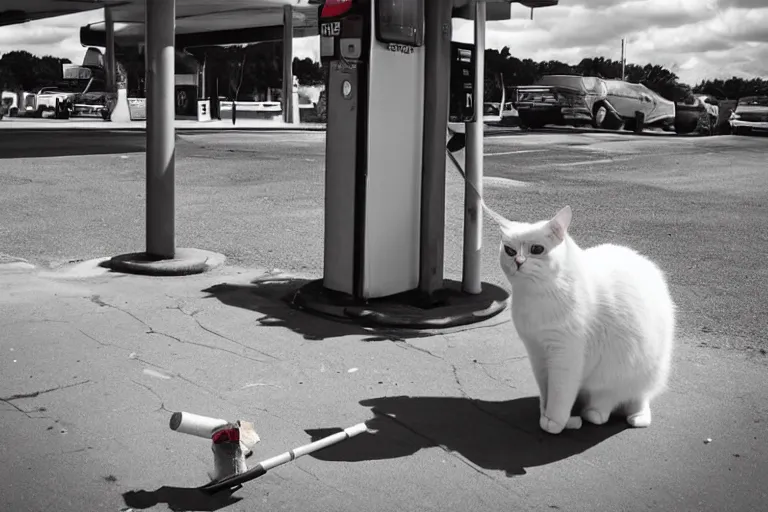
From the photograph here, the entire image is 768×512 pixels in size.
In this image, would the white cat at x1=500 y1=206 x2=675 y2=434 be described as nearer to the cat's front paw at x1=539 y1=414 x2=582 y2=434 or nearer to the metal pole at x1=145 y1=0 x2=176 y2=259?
the cat's front paw at x1=539 y1=414 x2=582 y2=434

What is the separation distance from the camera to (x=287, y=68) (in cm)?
3234

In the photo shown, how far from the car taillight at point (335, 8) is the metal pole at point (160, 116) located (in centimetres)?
175

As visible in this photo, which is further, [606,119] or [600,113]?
[606,119]

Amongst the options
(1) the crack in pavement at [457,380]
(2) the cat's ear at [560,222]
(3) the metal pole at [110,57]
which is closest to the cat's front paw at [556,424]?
(1) the crack in pavement at [457,380]

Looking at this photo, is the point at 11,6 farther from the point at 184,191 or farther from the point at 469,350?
the point at 469,350

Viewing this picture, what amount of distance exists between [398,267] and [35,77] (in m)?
69.0

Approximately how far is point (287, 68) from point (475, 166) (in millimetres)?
27436

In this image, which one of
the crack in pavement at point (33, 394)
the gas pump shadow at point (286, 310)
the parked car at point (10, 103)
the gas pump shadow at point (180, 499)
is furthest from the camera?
the parked car at point (10, 103)

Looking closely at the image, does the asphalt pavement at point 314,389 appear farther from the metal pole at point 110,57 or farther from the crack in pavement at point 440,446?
the metal pole at point 110,57

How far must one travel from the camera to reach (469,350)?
5070 mm

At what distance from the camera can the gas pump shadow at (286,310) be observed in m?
5.30

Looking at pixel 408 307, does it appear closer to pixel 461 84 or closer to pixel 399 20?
pixel 461 84

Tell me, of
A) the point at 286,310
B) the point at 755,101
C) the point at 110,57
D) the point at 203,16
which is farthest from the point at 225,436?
the point at 203,16

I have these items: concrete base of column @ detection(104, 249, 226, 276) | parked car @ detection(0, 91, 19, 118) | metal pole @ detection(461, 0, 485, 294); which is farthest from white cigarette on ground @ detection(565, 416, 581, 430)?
parked car @ detection(0, 91, 19, 118)
